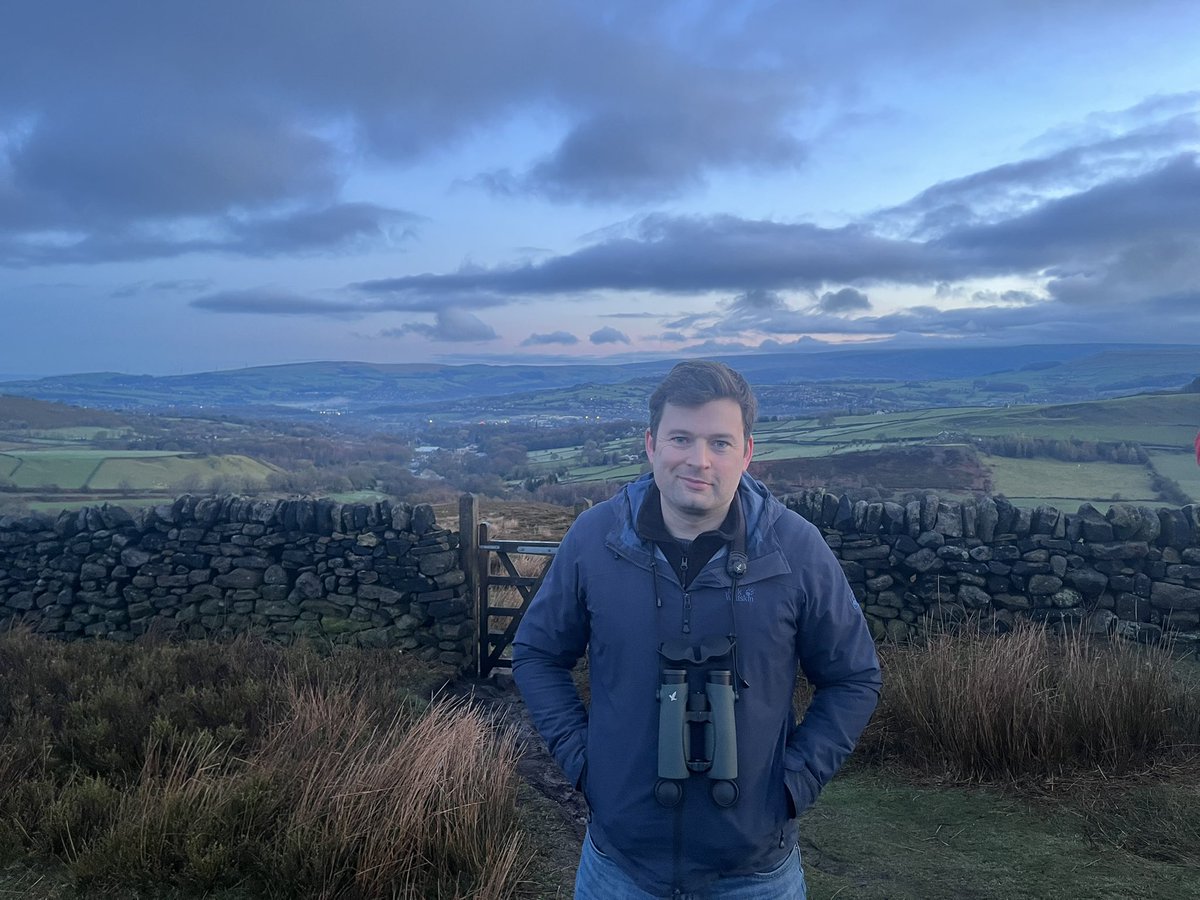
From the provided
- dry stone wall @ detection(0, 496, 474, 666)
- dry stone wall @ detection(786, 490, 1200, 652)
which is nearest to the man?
dry stone wall @ detection(786, 490, 1200, 652)

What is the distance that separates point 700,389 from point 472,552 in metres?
6.63

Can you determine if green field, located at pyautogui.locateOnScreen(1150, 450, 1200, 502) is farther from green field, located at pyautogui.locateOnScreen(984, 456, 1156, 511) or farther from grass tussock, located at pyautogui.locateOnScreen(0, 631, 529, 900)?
grass tussock, located at pyautogui.locateOnScreen(0, 631, 529, 900)

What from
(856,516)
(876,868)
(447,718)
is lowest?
(876,868)

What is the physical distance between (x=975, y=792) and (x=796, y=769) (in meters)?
3.25

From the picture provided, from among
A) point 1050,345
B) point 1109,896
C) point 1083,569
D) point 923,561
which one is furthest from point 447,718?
point 1050,345

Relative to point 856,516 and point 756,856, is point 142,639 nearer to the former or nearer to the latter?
point 856,516

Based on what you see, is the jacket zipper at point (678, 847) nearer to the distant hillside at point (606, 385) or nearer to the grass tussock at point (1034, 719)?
the grass tussock at point (1034, 719)

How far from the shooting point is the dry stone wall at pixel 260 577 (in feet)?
27.5

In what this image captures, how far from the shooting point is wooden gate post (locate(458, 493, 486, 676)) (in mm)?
8391

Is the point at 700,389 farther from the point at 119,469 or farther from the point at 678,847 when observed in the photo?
the point at 119,469

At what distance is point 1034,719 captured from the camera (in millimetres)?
4699

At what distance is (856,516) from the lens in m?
7.77

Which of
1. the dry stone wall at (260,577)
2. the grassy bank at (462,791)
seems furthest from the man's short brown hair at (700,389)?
the dry stone wall at (260,577)

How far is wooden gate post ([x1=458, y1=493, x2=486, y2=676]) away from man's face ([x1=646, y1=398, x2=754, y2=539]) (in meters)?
6.43
